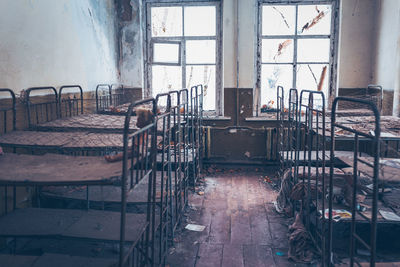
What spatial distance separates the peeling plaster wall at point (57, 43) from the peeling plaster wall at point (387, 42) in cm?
439

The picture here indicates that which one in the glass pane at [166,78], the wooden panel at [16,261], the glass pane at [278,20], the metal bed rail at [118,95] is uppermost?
the glass pane at [278,20]

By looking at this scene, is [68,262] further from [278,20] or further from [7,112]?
[278,20]

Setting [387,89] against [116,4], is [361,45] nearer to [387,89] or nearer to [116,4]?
[387,89]

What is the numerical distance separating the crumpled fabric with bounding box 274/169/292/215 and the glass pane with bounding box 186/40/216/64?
2983 mm

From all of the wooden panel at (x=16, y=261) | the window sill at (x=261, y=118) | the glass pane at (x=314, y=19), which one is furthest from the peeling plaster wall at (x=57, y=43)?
the glass pane at (x=314, y=19)

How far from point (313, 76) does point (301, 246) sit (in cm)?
387

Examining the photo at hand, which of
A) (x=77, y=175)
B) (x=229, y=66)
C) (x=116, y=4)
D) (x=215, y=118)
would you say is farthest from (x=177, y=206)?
(x=116, y=4)

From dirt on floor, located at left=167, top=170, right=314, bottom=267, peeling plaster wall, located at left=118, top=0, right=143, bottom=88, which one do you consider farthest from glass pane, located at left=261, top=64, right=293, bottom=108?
peeling plaster wall, located at left=118, top=0, right=143, bottom=88

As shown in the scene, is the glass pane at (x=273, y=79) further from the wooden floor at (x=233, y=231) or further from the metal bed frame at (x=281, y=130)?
the wooden floor at (x=233, y=231)

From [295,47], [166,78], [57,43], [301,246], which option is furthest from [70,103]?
[295,47]

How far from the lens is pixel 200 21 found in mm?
6309

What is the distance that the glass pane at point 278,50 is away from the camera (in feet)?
20.4

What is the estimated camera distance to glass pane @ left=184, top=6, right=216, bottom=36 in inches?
247

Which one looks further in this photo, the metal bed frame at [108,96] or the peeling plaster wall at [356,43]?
the peeling plaster wall at [356,43]
